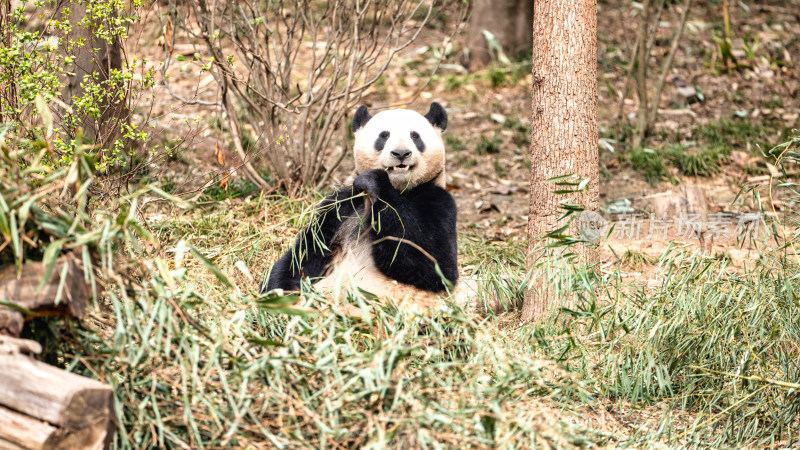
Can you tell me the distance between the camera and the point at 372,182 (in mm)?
3611

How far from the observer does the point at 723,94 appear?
812 cm

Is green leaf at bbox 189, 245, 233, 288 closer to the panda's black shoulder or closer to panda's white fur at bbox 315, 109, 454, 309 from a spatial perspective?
panda's white fur at bbox 315, 109, 454, 309

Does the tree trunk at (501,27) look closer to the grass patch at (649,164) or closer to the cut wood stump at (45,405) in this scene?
the grass patch at (649,164)

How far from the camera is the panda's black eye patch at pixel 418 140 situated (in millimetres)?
3824

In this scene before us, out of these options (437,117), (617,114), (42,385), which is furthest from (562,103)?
(617,114)

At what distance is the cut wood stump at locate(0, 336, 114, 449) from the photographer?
2.26m

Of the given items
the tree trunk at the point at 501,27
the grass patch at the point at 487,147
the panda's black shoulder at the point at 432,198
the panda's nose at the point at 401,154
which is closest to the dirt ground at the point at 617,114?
the grass patch at the point at 487,147

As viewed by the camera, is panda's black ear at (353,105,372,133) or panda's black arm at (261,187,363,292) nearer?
panda's black arm at (261,187,363,292)

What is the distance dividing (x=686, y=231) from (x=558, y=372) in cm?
250

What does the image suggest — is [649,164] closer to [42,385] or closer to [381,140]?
[381,140]

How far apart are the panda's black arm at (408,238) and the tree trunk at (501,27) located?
17.9 feet

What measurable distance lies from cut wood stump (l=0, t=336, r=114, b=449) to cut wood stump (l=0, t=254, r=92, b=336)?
70mm

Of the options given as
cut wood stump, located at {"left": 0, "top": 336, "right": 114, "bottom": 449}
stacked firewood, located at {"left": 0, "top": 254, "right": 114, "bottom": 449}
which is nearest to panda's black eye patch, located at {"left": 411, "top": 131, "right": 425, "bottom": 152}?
stacked firewood, located at {"left": 0, "top": 254, "right": 114, "bottom": 449}

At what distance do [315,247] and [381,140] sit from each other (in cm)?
64
